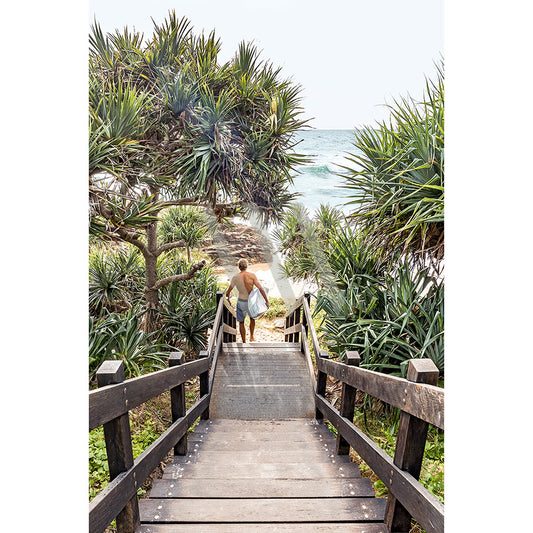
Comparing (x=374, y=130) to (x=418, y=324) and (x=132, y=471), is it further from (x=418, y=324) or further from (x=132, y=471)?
(x=132, y=471)

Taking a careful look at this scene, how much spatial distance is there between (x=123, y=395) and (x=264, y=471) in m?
1.11

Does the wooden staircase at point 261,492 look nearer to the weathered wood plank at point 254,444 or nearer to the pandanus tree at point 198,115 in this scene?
the weathered wood plank at point 254,444

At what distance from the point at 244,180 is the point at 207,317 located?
2.36 metres

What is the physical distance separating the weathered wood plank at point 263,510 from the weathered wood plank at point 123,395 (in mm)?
487

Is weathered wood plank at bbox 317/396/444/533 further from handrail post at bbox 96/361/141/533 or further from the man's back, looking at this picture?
the man's back

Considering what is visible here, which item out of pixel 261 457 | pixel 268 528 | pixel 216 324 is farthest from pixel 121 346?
pixel 268 528

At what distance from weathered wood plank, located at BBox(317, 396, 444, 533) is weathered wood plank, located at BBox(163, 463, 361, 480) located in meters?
0.28

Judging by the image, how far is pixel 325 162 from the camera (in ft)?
13.3

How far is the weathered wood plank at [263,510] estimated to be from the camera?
4.67ft

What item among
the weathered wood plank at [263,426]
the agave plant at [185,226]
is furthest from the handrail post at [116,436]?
the agave plant at [185,226]

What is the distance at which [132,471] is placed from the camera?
1225 mm
